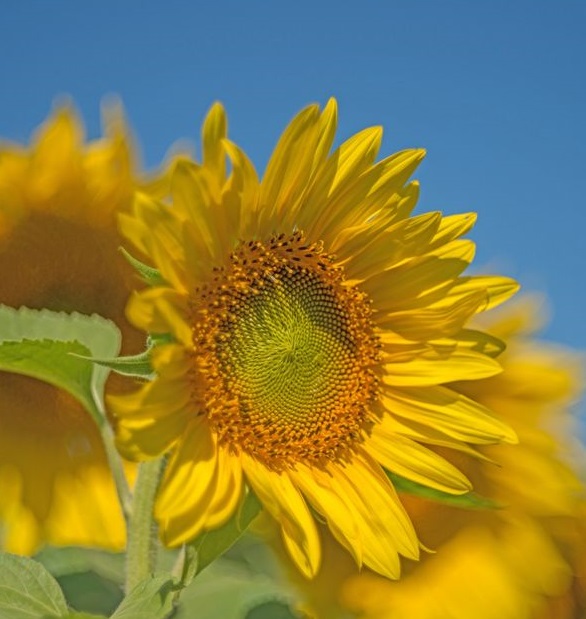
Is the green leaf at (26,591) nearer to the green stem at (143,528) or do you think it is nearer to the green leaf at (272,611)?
the green stem at (143,528)

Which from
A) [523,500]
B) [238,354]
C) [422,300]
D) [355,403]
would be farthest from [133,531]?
[523,500]

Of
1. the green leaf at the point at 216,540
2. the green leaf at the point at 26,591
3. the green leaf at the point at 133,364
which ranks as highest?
the green leaf at the point at 133,364

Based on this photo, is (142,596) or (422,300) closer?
(142,596)

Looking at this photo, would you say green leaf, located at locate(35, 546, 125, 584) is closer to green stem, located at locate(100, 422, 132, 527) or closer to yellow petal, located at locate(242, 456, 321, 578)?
green stem, located at locate(100, 422, 132, 527)

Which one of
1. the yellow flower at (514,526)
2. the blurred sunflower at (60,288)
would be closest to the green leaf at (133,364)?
the blurred sunflower at (60,288)

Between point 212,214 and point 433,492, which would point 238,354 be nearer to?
point 212,214
